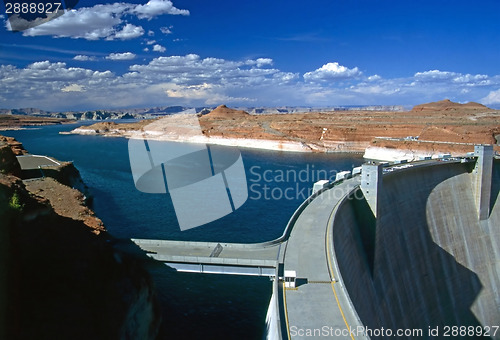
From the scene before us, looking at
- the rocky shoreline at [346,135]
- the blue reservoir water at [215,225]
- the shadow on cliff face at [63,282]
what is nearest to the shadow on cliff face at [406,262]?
the blue reservoir water at [215,225]

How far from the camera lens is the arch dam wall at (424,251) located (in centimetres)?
1917

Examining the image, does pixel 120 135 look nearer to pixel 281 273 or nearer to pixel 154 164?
pixel 154 164

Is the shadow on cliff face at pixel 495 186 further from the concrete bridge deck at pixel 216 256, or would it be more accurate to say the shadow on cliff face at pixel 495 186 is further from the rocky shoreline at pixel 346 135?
the rocky shoreline at pixel 346 135

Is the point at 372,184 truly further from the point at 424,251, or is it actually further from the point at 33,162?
the point at 33,162

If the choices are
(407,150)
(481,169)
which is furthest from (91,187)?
(407,150)

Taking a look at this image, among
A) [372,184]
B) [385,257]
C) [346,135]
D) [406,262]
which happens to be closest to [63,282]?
[385,257]

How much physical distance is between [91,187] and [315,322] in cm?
4365

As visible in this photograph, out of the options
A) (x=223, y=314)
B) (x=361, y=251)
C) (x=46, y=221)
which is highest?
(x=46, y=221)

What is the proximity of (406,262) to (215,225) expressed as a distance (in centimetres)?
1541

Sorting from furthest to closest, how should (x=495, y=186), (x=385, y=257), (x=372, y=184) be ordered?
(x=495, y=186) < (x=372, y=184) < (x=385, y=257)

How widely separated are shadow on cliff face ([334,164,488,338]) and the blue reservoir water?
5540mm

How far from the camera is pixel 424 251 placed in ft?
77.3

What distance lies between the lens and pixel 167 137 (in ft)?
360

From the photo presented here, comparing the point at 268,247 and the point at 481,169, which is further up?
the point at 481,169
